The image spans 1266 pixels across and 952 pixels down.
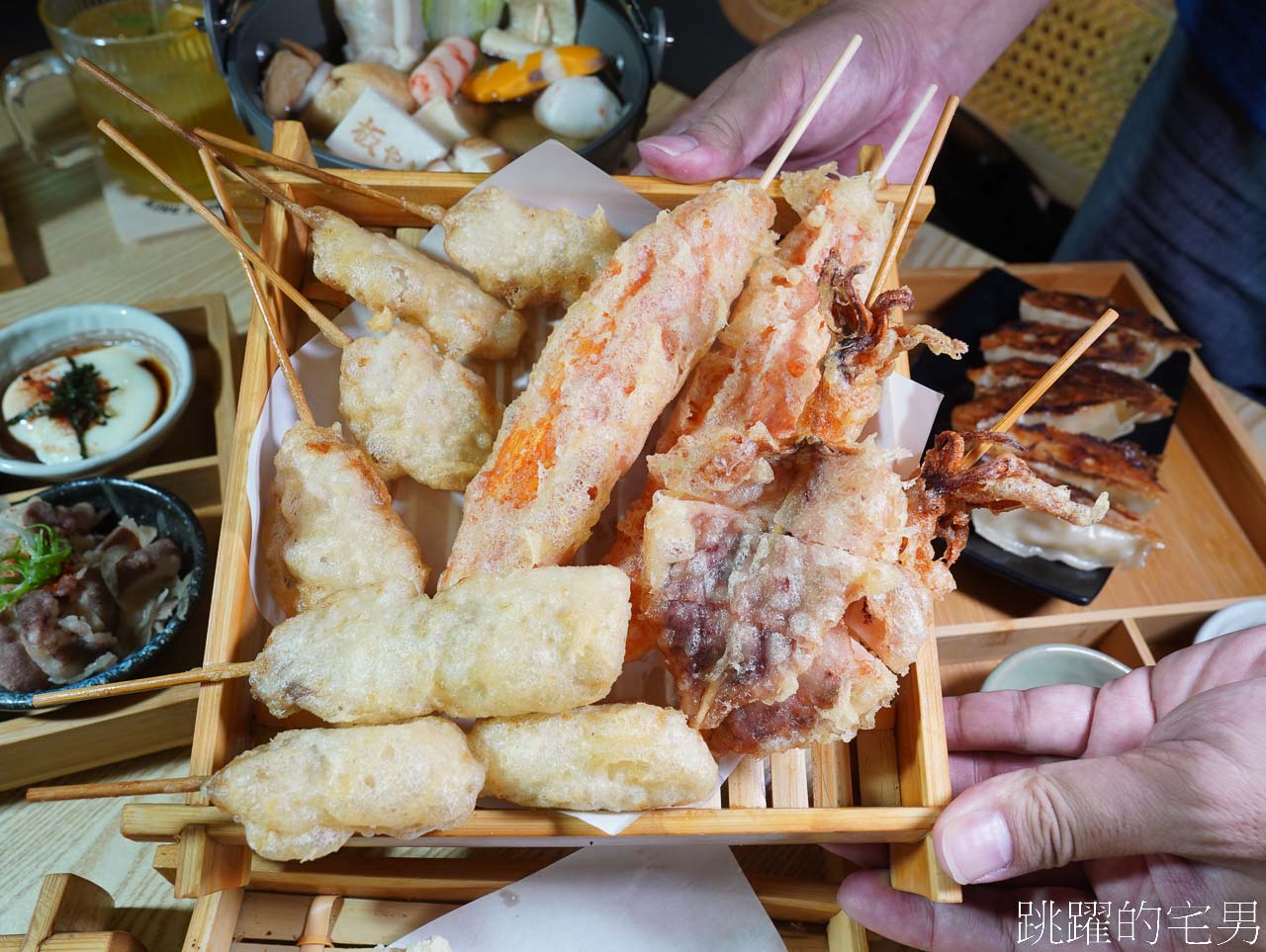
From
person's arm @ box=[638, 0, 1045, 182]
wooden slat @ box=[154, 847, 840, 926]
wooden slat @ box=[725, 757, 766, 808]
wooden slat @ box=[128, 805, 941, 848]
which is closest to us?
wooden slat @ box=[128, 805, 941, 848]

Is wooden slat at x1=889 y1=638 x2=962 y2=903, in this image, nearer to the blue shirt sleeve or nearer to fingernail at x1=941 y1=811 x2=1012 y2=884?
fingernail at x1=941 y1=811 x2=1012 y2=884

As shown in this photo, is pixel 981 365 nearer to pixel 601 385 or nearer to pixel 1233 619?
pixel 1233 619

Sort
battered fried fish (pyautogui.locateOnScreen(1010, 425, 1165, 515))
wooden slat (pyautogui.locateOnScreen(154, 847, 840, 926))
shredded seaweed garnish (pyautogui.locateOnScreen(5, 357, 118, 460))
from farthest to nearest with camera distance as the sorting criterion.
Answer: battered fried fish (pyautogui.locateOnScreen(1010, 425, 1165, 515)) < shredded seaweed garnish (pyautogui.locateOnScreen(5, 357, 118, 460)) < wooden slat (pyautogui.locateOnScreen(154, 847, 840, 926))

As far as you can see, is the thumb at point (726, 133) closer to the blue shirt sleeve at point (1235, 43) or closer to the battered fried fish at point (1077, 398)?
the battered fried fish at point (1077, 398)

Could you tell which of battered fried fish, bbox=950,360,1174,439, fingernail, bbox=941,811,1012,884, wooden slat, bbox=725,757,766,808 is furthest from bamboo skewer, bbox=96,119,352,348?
battered fried fish, bbox=950,360,1174,439

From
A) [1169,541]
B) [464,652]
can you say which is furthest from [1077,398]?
[464,652]

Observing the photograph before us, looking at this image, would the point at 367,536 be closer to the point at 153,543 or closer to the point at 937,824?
the point at 153,543

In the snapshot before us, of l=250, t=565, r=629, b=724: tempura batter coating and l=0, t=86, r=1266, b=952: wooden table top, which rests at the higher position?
l=250, t=565, r=629, b=724: tempura batter coating

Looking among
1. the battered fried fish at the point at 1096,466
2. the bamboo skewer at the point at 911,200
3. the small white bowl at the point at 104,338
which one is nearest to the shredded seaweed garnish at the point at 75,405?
the small white bowl at the point at 104,338

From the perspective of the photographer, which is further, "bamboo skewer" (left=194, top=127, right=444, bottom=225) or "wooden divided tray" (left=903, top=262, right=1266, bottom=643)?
"wooden divided tray" (left=903, top=262, right=1266, bottom=643)
